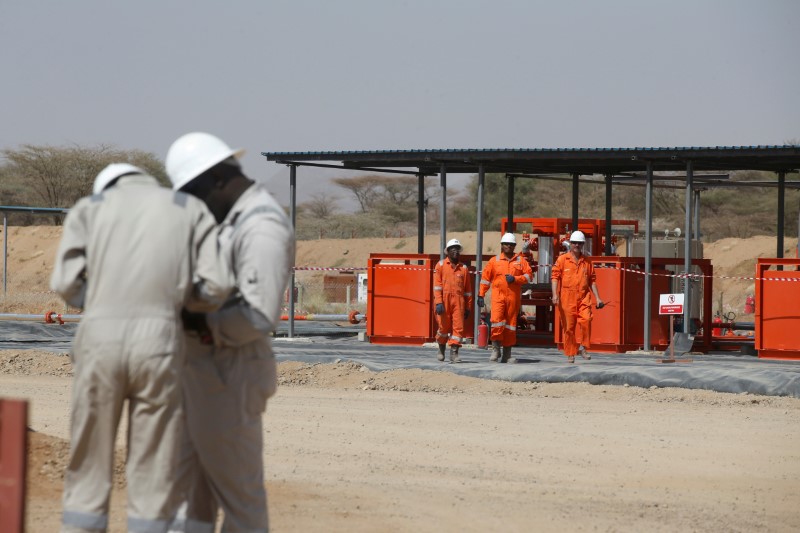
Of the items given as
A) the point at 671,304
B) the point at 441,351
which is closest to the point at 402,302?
the point at 441,351

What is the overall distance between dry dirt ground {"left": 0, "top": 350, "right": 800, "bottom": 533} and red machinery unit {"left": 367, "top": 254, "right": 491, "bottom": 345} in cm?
568

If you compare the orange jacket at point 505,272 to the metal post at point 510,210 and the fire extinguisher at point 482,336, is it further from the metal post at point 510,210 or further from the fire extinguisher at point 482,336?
the metal post at point 510,210

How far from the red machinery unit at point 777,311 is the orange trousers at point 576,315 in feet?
10.6

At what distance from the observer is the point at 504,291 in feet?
60.9

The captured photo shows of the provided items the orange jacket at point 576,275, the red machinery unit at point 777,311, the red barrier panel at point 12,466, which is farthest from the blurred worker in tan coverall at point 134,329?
the red machinery unit at point 777,311

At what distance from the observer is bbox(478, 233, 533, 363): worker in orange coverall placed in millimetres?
18484

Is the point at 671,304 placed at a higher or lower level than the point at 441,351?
higher

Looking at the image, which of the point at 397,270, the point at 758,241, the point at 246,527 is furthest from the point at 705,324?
the point at 758,241

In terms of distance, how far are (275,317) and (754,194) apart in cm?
6524

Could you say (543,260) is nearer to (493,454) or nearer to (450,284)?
(450,284)

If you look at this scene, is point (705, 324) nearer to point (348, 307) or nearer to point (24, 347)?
point (24, 347)

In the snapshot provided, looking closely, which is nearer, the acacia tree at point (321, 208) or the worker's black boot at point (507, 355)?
the worker's black boot at point (507, 355)

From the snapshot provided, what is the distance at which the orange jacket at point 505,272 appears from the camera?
18469 millimetres

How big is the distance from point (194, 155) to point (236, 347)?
89 centimetres
